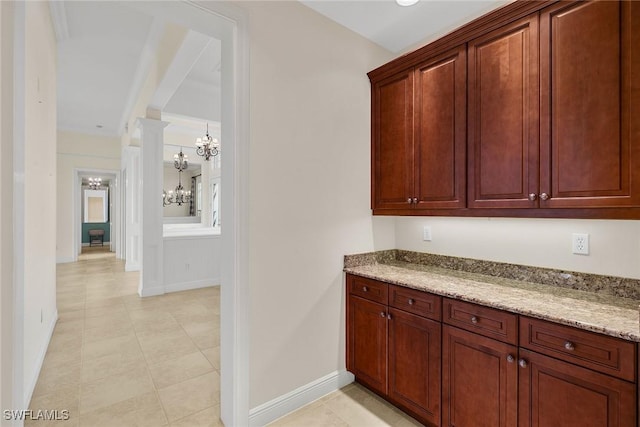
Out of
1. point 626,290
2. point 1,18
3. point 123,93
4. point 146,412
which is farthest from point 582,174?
point 123,93

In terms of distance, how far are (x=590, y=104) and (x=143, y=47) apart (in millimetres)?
Answer: 4587

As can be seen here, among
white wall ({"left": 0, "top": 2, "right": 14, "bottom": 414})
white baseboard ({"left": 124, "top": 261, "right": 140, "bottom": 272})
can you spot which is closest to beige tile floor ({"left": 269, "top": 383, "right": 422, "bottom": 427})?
white wall ({"left": 0, "top": 2, "right": 14, "bottom": 414})

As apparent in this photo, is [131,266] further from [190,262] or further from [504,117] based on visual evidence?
[504,117]

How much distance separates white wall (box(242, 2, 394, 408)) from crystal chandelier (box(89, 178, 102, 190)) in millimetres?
13552

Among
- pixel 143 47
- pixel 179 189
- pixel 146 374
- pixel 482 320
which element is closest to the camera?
pixel 482 320

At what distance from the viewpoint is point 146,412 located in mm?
2027

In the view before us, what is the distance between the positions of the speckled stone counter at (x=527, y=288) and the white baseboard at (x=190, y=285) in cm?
374

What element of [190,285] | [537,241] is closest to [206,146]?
[190,285]

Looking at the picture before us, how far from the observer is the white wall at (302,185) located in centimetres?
192

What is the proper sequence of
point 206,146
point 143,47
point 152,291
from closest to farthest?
A: 1. point 143,47
2. point 152,291
3. point 206,146

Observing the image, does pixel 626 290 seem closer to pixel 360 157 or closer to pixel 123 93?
pixel 360 157

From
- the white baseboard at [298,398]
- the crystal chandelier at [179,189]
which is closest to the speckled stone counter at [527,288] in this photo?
the white baseboard at [298,398]

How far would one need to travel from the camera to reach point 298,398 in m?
2.09

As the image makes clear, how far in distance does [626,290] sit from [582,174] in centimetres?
70
